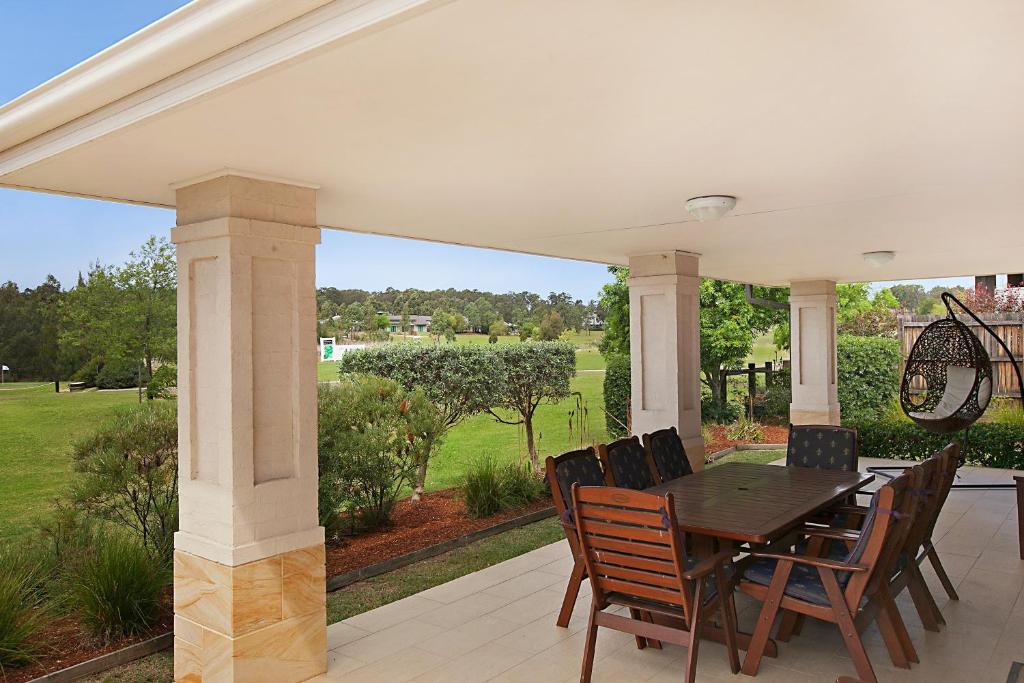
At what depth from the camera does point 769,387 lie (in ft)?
43.9

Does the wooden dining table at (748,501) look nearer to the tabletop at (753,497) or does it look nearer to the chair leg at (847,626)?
the tabletop at (753,497)

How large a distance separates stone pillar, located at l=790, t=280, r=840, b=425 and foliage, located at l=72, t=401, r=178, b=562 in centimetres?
805

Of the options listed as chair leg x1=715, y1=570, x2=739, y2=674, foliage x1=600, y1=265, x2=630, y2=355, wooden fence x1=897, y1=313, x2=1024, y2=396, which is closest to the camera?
chair leg x1=715, y1=570, x2=739, y2=674

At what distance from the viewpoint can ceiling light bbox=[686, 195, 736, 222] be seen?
3.92 m

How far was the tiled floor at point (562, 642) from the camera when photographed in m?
3.44

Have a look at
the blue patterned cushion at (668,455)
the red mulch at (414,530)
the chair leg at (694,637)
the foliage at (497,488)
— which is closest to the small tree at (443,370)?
the red mulch at (414,530)

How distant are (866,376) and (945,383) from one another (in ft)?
12.7

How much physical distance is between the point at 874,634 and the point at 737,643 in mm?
890

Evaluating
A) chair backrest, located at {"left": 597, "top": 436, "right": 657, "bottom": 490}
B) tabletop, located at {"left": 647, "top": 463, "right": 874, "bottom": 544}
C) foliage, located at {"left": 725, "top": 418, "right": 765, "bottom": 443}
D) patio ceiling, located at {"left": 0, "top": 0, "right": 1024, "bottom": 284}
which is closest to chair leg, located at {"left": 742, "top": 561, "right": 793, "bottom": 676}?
tabletop, located at {"left": 647, "top": 463, "right": 874, "bottom": 544}

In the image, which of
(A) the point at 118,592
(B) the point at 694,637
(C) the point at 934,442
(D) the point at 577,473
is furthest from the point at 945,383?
(A) the point at 118,592

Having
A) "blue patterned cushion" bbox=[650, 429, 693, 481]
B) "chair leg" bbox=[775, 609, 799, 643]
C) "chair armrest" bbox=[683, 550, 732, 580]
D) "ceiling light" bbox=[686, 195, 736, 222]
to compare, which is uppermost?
"ceiling light" bbox=[686, 195, 736, 222]

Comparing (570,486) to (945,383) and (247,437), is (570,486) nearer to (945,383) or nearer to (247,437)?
(247,437)

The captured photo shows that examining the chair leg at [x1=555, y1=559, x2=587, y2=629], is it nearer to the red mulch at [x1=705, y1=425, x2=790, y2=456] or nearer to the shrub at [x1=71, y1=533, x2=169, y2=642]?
the shrub at [x1=71, y1=533, x2=169, y2=642]

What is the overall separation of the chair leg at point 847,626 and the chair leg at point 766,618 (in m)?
0.19
